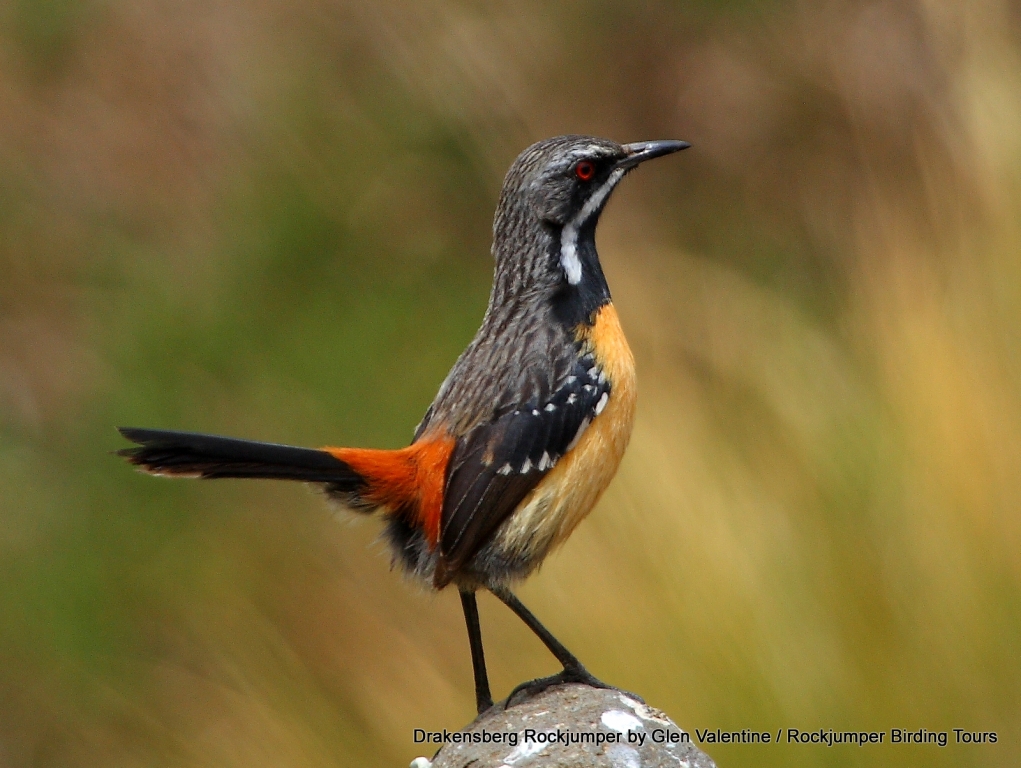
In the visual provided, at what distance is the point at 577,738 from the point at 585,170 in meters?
1.99

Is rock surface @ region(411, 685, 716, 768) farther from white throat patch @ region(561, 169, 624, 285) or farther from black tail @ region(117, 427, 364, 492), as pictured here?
white throat patch @ region(561, 169, 624, 285)

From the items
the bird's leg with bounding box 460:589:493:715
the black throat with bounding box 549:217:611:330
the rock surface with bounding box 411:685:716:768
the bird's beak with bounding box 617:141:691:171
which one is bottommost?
the rock surface with bounding box 411:685:716:768

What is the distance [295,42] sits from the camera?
33.9 feet

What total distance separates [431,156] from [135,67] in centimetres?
364

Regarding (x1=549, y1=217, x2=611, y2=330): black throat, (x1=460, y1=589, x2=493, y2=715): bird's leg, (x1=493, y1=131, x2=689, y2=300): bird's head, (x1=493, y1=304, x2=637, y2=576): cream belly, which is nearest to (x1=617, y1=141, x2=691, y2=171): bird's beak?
(x1=493, y1=131, x2=689, y2=300): bird's head

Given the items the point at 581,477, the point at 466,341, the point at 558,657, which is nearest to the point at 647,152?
the point at 581,477

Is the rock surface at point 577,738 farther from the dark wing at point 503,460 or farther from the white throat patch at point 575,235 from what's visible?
the white throat patch at point 575,235

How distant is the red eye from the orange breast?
3.49ft

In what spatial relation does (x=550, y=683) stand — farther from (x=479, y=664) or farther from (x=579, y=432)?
(x=579, y=432)

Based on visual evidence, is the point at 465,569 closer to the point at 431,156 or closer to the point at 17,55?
the point at 431,156

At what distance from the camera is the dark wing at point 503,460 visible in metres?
4.40

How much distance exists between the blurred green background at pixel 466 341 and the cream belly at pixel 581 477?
1.52ft

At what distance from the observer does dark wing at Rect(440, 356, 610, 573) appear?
4.40 m

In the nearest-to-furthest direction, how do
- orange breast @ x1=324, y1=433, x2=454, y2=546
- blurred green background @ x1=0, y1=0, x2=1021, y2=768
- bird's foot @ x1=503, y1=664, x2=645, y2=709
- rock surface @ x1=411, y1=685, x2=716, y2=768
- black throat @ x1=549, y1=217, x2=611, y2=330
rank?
rock surface @ x1=411, y1=685, x2=716, y2=768 → bird's foot @ x1=503, y1=664, x2=645, y2=709 → orange breast @ x1=324, y1=433, x2=454, y2=546 → black throat @ x1=549, y1=217, x2=611, y2=330 → blurred green background @ x1=0, y1=0, x2=1021, y2=768
